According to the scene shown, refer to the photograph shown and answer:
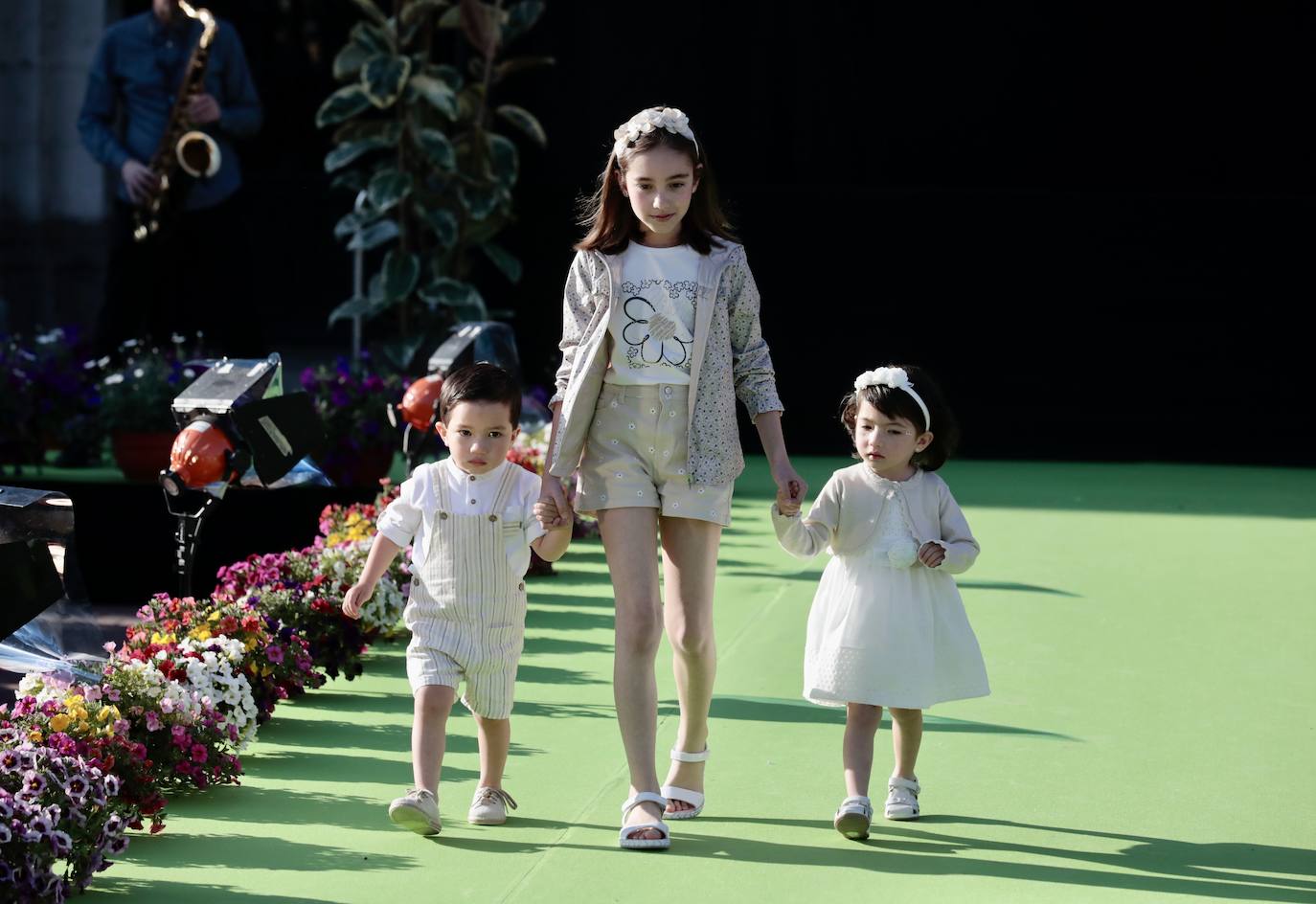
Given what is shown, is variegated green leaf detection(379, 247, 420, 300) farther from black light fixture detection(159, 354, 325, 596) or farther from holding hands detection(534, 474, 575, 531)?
holding hands detection(534, 474, 575, 531)

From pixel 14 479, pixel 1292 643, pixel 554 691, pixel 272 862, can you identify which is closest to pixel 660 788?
pixel 272 862

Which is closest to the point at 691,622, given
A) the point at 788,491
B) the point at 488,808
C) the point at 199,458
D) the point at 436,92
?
the point at 788,491

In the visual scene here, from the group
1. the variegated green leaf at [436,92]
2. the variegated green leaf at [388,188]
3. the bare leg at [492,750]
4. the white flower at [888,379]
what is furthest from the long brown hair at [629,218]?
the variegated green leaf at [388,188]

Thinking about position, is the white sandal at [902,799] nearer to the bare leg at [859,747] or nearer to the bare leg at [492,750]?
the bare leg at [859,747]

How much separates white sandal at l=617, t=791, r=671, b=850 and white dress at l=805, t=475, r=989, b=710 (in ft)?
1.49

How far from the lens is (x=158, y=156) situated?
406 inches

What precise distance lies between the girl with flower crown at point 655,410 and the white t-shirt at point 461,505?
Result: 4.5 inches

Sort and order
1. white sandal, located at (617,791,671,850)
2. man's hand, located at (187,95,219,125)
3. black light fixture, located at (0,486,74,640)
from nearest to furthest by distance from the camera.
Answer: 1. black light fixture, located at (0,486,74,640)
2. white sandal, located at (617,791,671,850)
3. man's hand, located at (187,95,219,125)

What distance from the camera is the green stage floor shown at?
11.9ft

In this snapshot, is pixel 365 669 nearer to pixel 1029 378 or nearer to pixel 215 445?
pixel 215 445

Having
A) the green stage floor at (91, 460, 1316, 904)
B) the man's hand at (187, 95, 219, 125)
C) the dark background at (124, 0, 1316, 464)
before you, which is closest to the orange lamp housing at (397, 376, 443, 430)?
the green stage floor at (91, 460, 1316, 904)

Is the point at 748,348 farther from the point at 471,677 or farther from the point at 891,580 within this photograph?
the point at 471,677

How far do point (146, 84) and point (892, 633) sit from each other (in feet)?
24.3

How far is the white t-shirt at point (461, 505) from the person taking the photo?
401cm
